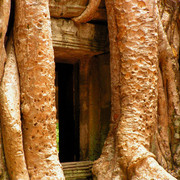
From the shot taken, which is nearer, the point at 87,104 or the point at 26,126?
the point at 26,126

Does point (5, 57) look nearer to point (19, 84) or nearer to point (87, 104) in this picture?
point (19, 84)

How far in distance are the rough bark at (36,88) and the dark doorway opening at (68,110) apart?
127cm

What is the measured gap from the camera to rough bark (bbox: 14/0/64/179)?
11.5 feet

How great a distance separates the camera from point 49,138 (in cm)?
357

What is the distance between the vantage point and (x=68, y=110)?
16.5 feet

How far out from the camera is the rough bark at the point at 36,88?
11.5ft

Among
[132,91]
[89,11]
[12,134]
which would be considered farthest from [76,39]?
[12,134]

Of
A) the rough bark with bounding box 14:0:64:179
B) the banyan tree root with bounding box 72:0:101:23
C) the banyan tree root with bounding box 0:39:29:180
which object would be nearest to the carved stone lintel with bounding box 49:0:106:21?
the banyan tree root with bounding box 72:0:101:23

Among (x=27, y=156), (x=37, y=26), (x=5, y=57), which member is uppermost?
(x=37, y=26)

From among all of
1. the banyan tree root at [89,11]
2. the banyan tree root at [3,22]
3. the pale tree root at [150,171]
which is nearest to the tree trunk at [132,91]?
the pale tree root at [150,171]

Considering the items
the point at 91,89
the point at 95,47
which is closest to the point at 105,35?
the point at 95,47

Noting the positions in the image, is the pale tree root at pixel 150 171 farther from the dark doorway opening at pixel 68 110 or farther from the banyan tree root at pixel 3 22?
the banyan tree root at pixel 3 22

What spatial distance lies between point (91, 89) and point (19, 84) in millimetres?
1390

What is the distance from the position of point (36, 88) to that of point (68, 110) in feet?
4.98
